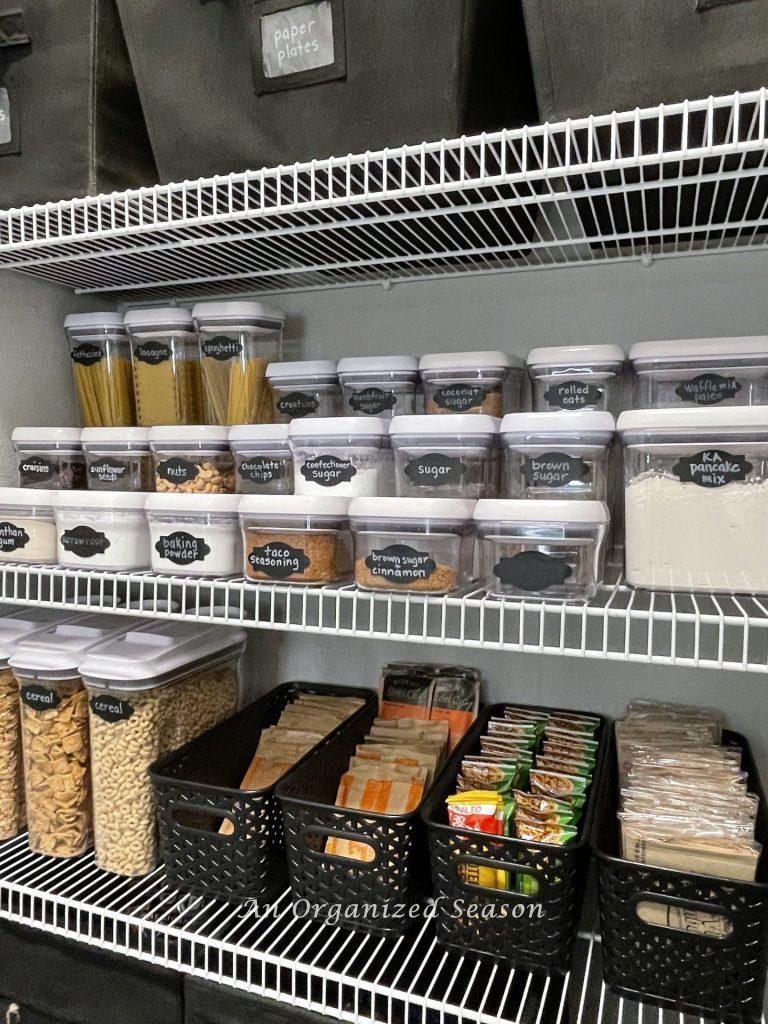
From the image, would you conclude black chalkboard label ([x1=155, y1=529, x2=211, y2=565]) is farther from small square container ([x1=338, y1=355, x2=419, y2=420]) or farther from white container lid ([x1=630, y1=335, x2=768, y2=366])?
white container lid ([x1=630, y1=335, x2=768, y2=366])

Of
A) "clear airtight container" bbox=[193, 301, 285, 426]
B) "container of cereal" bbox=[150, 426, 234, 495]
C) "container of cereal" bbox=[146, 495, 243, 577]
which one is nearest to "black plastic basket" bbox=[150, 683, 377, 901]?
"container of cereal" bbox=[146, 495, 243, 577]

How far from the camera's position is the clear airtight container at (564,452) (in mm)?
884

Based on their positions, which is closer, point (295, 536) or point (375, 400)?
point (295, 536)

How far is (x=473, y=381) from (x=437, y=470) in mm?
171

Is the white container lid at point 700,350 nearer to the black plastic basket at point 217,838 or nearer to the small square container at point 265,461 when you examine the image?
the small square container at point 265,461

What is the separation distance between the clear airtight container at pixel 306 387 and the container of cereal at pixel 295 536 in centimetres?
23

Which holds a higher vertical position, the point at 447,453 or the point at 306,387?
the point at 306,387

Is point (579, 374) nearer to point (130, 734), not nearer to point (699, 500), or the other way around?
point (699, 500)

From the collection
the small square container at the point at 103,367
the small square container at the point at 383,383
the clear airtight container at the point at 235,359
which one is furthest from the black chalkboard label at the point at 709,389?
the small square container at the point at 103,367

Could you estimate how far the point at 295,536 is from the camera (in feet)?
3.12

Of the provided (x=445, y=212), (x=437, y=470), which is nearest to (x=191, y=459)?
(x=437, y=470)

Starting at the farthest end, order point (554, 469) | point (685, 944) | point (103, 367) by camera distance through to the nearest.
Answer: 1. point (103, 367)
2. point (554, 469)
3. point (685, 944)

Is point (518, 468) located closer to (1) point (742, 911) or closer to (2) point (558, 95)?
(2) point (558, 95)

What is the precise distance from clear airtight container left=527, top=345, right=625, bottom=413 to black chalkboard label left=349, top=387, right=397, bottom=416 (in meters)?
0.22
